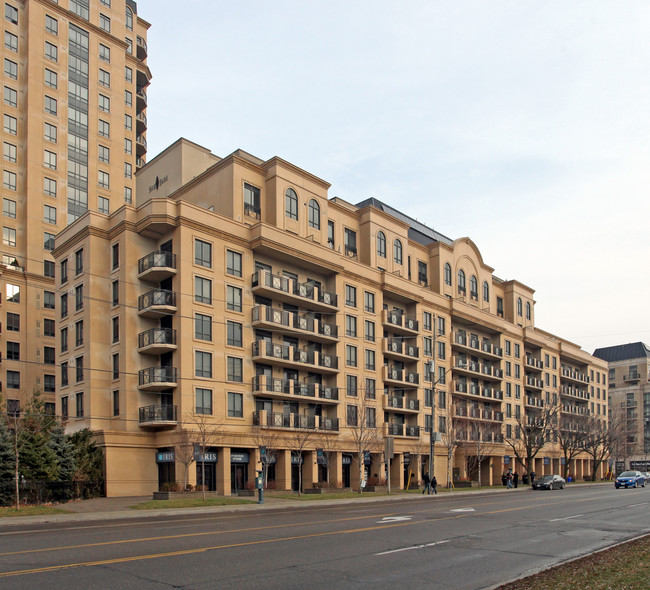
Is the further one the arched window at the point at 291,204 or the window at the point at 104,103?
the window at the point at 104,103

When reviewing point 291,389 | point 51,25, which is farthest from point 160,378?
point 51,25

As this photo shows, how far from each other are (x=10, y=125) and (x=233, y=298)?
1481 inches

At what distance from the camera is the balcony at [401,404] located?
58406 mm

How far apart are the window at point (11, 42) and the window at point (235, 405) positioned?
4716 cm

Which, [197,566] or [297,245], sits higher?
[297,245]

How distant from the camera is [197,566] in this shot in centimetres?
1317

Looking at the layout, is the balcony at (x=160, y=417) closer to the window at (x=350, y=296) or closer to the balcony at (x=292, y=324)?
the balcony at (x=292, y=324)

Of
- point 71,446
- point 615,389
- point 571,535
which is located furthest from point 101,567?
point 615,389

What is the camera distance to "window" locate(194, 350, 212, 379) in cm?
4353

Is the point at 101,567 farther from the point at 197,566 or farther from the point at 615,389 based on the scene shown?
the point at 615,389

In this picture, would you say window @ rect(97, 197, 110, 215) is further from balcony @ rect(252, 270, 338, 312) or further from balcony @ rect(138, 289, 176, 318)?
balcony @ rect(138, 289, 176, 318)

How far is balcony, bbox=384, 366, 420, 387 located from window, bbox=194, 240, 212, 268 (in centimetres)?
2035

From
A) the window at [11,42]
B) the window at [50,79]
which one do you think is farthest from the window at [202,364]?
the window at [11,42]

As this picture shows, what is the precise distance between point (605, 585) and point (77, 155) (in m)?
71.8
